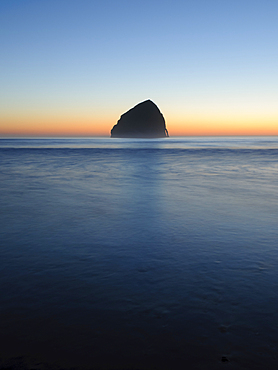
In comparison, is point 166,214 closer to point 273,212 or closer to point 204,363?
point 273,212

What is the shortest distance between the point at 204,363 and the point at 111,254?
252 cm

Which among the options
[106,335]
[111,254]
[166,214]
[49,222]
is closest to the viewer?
[106,335]

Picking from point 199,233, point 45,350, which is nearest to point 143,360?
point 45,350

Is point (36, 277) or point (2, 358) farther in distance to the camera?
point (36, 277)

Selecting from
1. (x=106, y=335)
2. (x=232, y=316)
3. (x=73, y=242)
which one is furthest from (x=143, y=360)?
(x=73, y=242)

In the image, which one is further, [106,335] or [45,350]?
[106,335]

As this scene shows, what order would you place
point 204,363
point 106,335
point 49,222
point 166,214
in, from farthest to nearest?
1. point 166,214
2. point 49,222
3. point 106,335
4. point 204,363

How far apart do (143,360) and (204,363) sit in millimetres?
508

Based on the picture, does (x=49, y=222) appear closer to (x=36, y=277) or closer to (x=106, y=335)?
(x=36, y=277)

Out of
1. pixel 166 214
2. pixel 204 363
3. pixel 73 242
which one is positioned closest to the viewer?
pixel 204 363

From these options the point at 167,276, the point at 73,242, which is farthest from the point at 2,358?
the point at 73,242

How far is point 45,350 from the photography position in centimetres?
255

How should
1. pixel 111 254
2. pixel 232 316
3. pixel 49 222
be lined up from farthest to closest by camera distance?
pixel 49 222
pixel 111 254
pixel 232 316

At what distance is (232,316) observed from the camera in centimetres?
304
